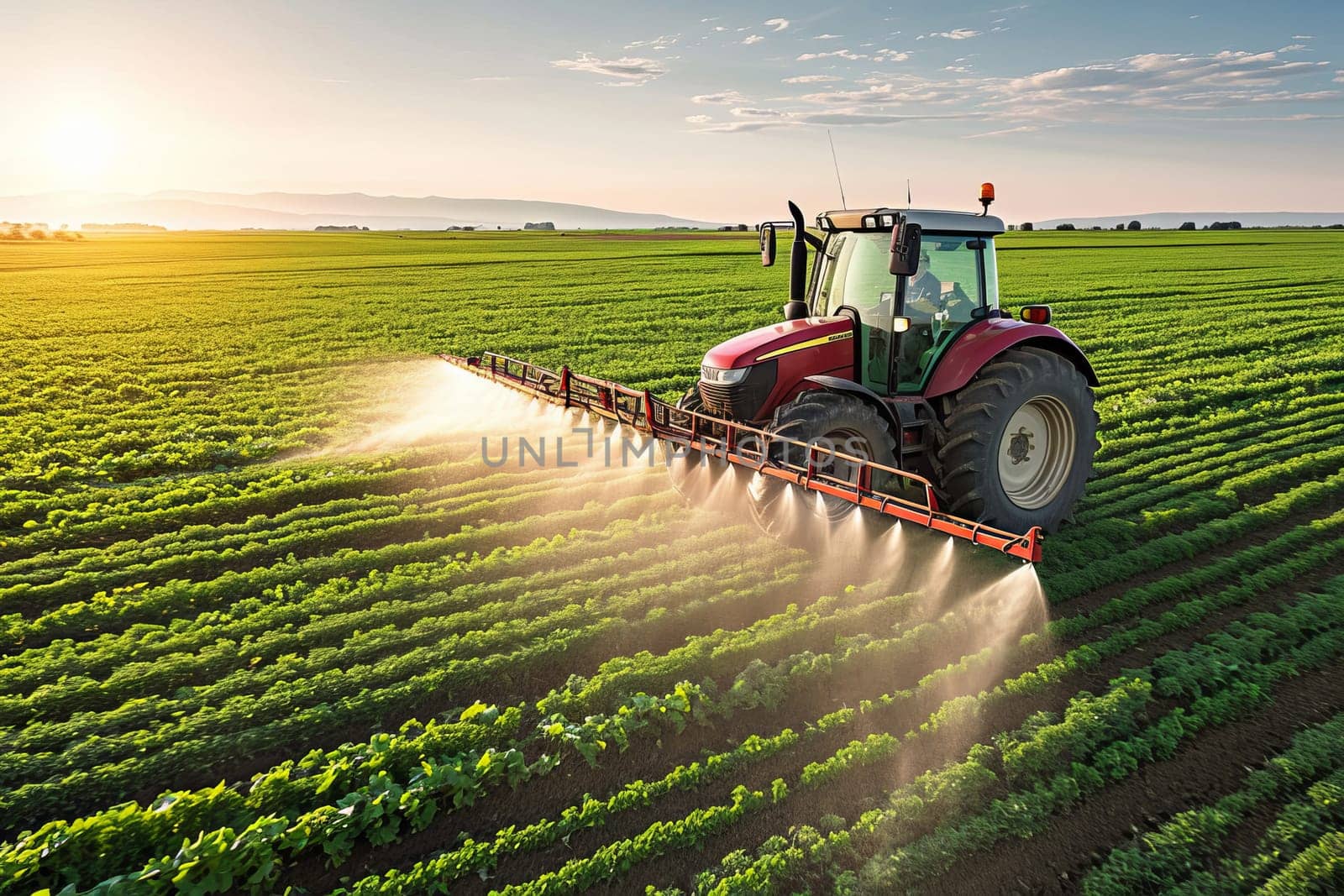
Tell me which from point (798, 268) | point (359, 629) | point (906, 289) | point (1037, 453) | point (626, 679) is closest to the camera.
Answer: point (626, 679)

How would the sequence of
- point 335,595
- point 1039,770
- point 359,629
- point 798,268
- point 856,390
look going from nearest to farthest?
point 1039,770, point 359,629, point 335,595, point 856,390, point 798,268

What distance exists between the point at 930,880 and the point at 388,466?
769cm

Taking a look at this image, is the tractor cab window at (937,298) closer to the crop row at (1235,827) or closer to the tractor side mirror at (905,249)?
the tractor side mirror at (905,249)

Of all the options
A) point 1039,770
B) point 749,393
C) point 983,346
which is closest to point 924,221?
point 983,346

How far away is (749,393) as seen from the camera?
22.2 ft

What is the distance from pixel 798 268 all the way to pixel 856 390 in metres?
1.47

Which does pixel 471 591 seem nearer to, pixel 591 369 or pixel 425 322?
pixel 591 369

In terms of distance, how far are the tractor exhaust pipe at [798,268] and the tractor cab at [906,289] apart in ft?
0.86

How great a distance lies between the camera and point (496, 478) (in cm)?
912

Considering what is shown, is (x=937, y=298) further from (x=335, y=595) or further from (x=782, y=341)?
(x=335, y=595)

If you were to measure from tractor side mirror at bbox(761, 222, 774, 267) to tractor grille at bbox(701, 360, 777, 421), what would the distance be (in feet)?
3.61

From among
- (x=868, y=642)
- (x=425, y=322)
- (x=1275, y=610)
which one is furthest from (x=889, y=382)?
(x=425, y=322)

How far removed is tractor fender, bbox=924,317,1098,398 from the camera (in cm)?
664

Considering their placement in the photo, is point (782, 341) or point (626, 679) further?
point (782, 341)
